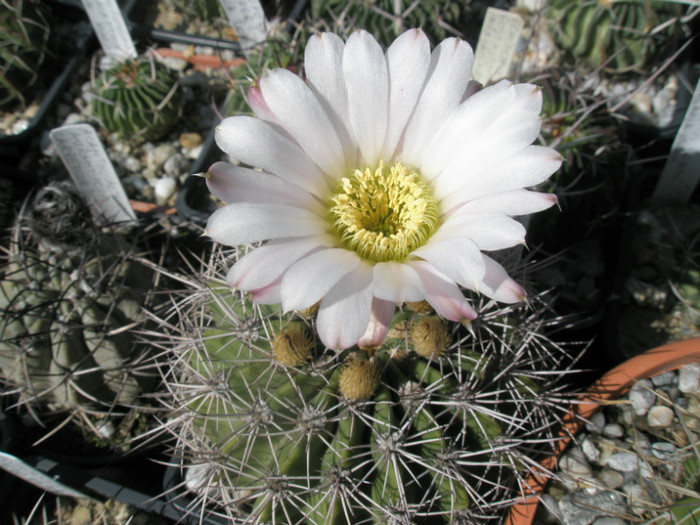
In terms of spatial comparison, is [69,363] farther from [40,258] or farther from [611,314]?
[611,314]

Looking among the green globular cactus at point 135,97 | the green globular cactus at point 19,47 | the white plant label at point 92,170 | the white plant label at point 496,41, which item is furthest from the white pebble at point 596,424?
the green globular cactus at point 19,47

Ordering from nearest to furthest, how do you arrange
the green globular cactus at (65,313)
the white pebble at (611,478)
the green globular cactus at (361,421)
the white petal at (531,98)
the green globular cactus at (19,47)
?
the white petal at (531,98) → the green globular cactus at (361,421) → the white pebble at (611,478) → the green globular cactus at (65,313) → the green globular cactus at (19,47)

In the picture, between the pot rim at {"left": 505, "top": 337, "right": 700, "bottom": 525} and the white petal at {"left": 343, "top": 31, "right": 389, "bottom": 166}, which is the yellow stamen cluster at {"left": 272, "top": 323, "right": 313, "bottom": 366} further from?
the pot rim at {"left": 505, "top": 337, "right": 700, "bottom": 525}

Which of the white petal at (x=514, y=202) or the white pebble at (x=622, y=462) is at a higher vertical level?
the white petal at (x=514, y=202)

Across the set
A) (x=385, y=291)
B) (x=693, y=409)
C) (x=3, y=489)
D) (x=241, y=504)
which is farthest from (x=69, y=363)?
(x=693, y=409)

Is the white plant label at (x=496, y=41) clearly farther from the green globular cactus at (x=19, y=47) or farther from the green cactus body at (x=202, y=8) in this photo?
the green globular cactus at (x=19, y=47)

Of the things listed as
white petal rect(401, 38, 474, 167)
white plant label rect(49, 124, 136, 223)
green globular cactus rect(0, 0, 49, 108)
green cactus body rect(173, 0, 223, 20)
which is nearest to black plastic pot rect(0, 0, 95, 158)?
green globular cactus rect(0, 0, 49, 108)
